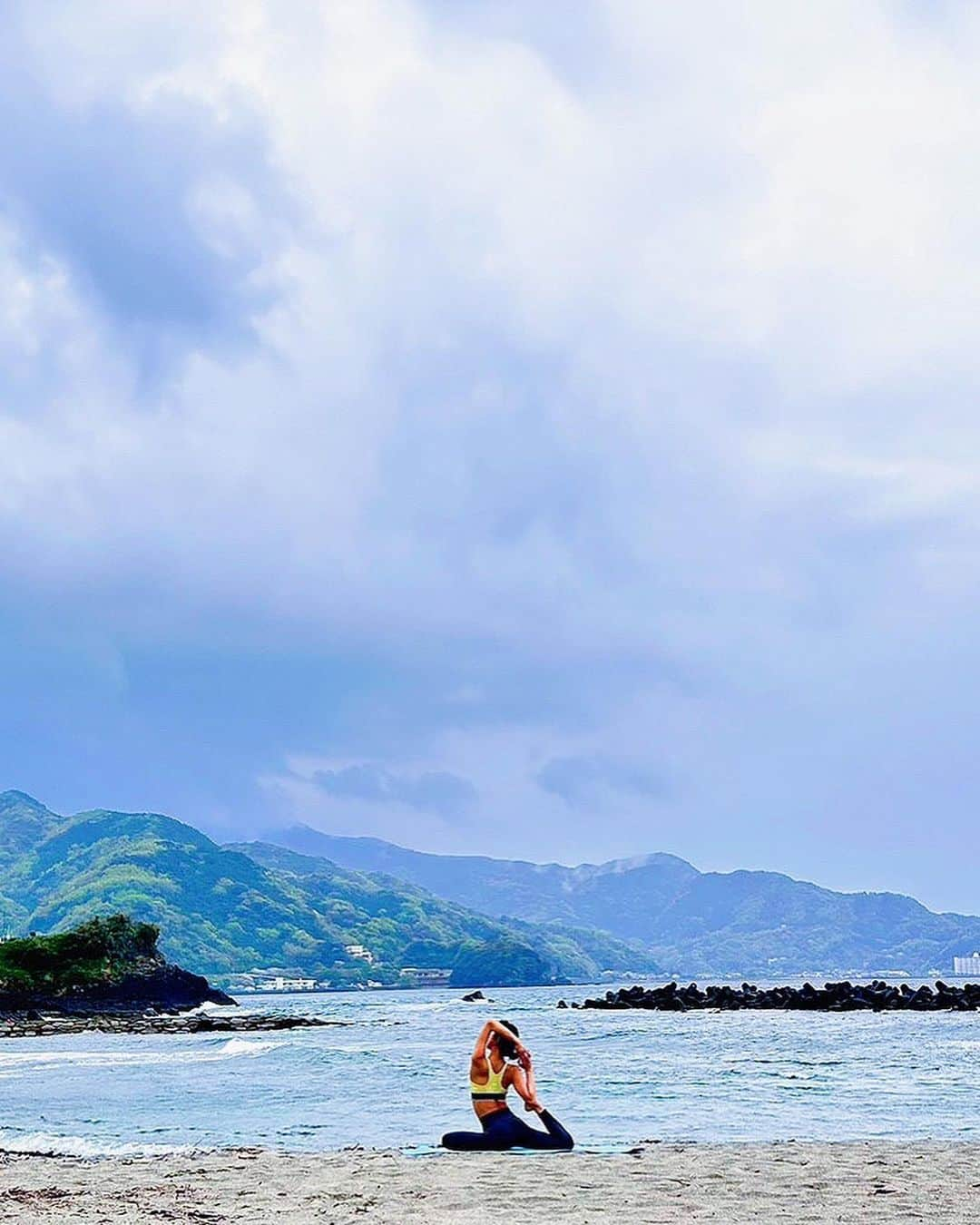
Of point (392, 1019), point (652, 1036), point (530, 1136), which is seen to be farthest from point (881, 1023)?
point (530, 1136)

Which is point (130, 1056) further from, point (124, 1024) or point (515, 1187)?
point (515, 1187)

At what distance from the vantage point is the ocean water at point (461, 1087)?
22.0 m

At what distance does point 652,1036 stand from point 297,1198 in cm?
4464

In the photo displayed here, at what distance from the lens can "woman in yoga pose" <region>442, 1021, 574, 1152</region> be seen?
17875 millimetres

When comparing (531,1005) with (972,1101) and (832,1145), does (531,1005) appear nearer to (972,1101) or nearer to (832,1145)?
(972,1101)

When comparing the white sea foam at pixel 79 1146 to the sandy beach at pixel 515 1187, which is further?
the white sea foam at pixel 79 1146

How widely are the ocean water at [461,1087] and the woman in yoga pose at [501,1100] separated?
1472 mm

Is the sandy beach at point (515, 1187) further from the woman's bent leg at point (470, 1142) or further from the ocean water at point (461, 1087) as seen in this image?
the ocean water at point (461, 1087)

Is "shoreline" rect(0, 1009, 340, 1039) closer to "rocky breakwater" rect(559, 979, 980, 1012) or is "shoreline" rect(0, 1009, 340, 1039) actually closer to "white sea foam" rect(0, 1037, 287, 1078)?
"white sea foam" rect(0, 1037, 287, 1078)

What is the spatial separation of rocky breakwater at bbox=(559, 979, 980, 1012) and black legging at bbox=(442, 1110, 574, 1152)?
65800mm

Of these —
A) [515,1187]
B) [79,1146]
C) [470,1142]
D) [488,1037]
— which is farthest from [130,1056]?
[515,1187]

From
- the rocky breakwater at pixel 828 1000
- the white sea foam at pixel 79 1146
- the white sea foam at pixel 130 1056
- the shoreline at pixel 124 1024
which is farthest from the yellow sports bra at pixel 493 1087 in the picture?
the rocky breakwater at pixel 828 1000

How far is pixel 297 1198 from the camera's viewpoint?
14.0 metres

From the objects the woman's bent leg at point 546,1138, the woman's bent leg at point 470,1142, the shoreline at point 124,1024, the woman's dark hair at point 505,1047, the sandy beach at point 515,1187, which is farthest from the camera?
the shoreline at point 124,1024
